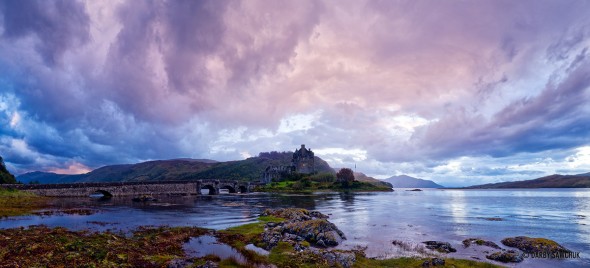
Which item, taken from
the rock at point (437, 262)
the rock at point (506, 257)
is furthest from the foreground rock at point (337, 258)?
the rock at point (506, 257)

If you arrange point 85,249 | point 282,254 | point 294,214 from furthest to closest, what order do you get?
1. point 294,214
2. point 282,254
3. point 85,249

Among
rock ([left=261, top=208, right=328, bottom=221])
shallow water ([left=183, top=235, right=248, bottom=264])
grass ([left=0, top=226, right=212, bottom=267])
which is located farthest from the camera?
rock ([left=261, top=208, right=328, bottom=221])

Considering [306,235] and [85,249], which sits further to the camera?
[306,235]

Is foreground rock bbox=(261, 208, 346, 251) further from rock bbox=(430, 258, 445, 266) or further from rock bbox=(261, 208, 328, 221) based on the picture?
rock bbox=(261, 208, 328, 221)

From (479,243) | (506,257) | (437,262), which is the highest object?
(437,262)

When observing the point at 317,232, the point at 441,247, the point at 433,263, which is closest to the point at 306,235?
the point at 317,232

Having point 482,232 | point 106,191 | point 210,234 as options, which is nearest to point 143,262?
point 210,234

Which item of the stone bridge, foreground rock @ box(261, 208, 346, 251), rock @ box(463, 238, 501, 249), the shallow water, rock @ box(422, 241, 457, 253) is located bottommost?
rock @ box(463, 238, 501, 249)

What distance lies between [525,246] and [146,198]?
108 m

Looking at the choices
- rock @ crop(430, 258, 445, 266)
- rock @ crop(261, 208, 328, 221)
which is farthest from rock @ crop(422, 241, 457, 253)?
rock @ crop(261, 208, 328, 221)

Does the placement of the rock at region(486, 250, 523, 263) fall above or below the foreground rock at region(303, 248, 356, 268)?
below

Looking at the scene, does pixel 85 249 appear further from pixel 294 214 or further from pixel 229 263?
pixel 294 214

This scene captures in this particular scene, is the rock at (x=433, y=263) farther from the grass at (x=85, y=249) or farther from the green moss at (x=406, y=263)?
the grass at (x=85, y=249)

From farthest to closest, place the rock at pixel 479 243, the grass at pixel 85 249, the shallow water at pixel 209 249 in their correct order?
the rock at pixel 479 243 → the shallow water at pixel 209 249 → the grass at pixel 85 249
